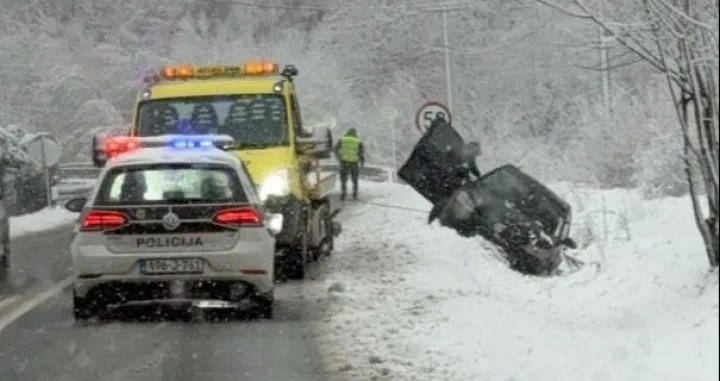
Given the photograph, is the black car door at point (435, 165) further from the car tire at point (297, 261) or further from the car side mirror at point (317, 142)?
the car tire at point (297, 261)

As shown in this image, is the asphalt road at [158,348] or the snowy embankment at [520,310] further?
the asphalt road at [158,348]

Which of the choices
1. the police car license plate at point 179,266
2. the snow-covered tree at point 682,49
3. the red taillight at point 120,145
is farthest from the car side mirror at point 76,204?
the snow-covered tree at point 682,49

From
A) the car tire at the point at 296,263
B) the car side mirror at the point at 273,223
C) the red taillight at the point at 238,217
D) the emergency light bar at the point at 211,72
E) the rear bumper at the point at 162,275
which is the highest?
the emergency light bar at the point at 211,72

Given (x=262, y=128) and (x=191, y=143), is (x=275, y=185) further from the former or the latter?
(x=191, y=143)

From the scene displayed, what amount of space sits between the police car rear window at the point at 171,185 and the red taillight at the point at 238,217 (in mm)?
119

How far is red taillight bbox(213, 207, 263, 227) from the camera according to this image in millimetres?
13672

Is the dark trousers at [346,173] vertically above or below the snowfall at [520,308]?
below

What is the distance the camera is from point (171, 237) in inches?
536

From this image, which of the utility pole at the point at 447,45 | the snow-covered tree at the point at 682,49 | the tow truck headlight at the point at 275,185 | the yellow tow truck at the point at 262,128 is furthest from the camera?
the utility pole at the point at 447,45

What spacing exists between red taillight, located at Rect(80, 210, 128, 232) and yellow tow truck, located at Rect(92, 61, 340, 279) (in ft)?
11.1

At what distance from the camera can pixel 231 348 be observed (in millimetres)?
12414

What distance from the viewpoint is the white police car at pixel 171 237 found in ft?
44.6

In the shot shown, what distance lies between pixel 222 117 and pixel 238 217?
15.4 feet

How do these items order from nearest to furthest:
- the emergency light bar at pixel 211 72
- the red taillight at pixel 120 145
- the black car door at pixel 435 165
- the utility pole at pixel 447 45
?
the red taillight at pixel 120 145, the emergency light bar at pixel 211 72, the black car door at pixel 435 165, the utility pole at pixel 447 45
